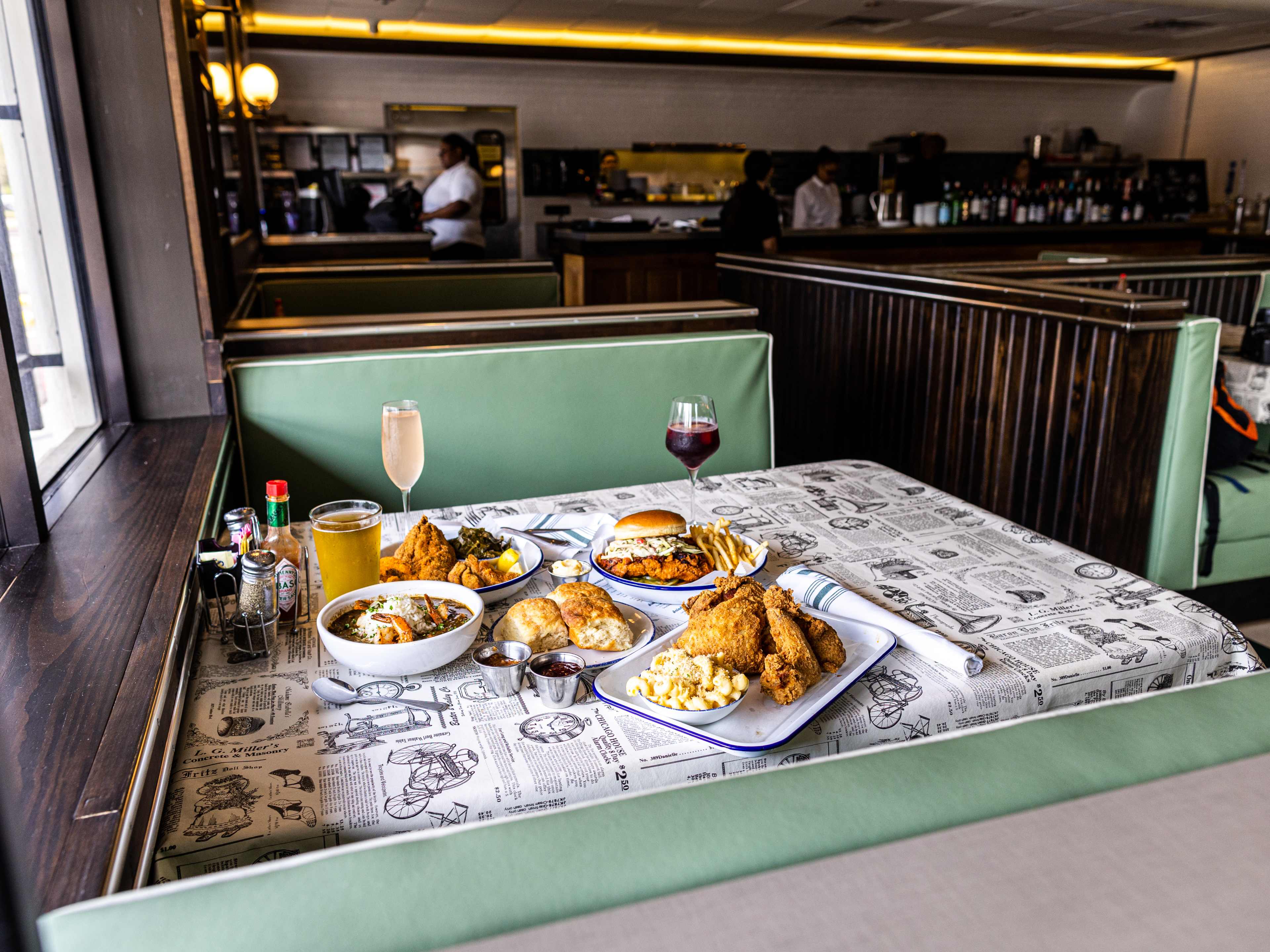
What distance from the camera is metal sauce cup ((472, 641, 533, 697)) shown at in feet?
3.43

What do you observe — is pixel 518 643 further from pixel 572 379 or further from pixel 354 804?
pixel 572 379

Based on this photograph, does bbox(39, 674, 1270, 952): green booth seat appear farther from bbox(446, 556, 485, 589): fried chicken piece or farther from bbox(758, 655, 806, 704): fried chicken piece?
bbox(446, 556, 485, 589): fried chicken piece

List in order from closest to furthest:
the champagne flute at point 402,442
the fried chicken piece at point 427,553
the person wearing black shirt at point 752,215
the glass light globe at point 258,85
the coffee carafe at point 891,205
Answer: the fried chicken piece at point 427,553, the champagne flute at point 402,442, the glass light globe at point 258,85, the person wearing black shirt at point 752,215, the coffee carafe at point 891,205

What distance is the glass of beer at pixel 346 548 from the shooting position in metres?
1.27

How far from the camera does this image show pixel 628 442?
8.59 ft

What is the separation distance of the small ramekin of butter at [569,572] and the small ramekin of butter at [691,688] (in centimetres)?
32

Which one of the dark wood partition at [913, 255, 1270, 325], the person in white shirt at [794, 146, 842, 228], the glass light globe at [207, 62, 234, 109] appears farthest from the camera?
the person in white shirt at [794, 146, 842, 228]

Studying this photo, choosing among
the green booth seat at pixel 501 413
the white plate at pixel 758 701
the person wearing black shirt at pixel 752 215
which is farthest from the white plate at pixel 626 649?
the person wearing black shirt at pixel 752 215

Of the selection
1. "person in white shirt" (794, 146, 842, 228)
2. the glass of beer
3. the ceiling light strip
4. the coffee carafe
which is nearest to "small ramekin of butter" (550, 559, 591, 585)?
the glass of beer

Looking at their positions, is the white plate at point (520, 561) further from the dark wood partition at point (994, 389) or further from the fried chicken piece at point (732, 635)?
the dark wood partition at point (994, 389)

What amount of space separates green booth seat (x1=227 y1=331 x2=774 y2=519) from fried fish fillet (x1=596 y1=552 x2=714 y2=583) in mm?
1189

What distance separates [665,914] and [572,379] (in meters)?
2.05

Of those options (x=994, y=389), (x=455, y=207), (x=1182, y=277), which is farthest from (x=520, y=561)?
(x=455, y=207)

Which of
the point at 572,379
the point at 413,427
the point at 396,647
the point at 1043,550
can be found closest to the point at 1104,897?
the point at 396,647
